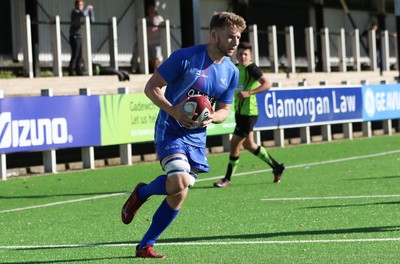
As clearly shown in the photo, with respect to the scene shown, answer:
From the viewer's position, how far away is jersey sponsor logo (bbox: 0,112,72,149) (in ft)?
62.2

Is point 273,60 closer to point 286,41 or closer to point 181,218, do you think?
point 286,41

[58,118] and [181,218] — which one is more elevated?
[58,118]

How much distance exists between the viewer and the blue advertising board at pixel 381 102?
31812 millimetres

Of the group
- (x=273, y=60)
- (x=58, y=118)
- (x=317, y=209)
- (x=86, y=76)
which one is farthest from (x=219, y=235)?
(x=273, y=60)

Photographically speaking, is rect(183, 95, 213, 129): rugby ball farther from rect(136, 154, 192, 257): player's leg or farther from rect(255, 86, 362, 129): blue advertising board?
rect(255, 86, 362, 129): blue advertising board

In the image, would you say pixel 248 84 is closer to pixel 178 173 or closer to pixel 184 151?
pixel 184 151

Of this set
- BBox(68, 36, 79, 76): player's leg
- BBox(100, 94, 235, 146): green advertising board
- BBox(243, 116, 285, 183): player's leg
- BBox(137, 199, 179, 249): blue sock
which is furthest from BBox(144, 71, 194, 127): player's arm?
BBox(68, 36, 79, 76): player's leg

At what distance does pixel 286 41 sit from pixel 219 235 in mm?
22396

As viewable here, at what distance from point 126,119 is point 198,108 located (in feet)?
42.7

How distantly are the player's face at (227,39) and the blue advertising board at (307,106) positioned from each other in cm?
1692

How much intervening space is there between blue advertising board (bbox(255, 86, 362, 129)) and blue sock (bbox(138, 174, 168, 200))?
54.5 feet

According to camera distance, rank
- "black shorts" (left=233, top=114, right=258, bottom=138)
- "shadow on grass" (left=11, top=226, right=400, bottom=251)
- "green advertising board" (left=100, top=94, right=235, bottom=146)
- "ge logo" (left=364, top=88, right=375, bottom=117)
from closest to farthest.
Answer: "shadow on grass" (left=11, top=226, right=400, bottom=251), "black shorts" (left=233, top=114, right=258, bottom=138), "green advertising board" (left=100, top=94, right=235, bottom=146), "ge logo" (left=364, top=88, right=375, bottom=117)

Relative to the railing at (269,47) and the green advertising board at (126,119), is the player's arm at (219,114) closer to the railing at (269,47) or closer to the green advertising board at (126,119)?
the green advertising board at (126,119)

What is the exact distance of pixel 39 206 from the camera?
49.5 ft
